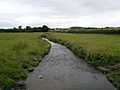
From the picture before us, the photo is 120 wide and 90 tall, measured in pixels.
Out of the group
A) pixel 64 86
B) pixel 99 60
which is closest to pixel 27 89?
pixel 64 86

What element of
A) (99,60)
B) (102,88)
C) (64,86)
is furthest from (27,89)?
(99,60)

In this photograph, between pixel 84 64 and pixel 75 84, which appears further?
pixel 84 64

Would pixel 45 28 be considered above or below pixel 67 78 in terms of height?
below

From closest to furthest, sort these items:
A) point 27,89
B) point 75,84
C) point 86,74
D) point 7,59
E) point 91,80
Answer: point 27,89
point 75,84
point 91,80
point 86,74
point 7,59

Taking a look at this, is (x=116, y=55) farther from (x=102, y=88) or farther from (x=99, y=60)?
(x=102, y=88)

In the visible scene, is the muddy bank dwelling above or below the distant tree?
above

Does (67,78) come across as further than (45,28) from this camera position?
No

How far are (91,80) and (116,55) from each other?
8.55m

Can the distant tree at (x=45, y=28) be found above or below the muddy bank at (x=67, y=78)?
below

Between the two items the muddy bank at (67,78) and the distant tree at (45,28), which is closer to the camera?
the muddy bank at (67,78)

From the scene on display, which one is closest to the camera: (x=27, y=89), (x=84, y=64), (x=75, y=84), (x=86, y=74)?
(x=27, y=89)

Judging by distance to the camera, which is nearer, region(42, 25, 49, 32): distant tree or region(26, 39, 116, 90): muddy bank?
region(26, 39, 116, 90): muddy bank

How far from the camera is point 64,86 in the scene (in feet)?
59.0

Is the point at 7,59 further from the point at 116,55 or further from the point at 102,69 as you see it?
the point at 116,55
